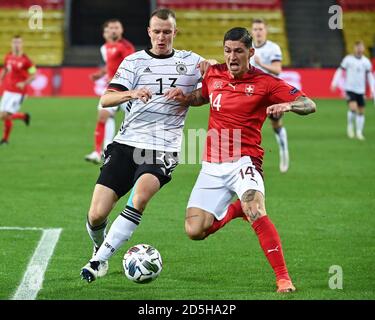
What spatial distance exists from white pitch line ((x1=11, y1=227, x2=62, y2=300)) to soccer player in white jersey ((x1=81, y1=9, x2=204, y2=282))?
0.52 meters

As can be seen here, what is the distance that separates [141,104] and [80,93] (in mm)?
26003

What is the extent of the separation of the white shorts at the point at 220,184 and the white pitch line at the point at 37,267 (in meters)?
1.52

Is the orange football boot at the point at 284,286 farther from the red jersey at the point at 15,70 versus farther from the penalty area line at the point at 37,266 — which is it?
the red jersey at the point at 15,70

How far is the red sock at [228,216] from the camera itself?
344 inches

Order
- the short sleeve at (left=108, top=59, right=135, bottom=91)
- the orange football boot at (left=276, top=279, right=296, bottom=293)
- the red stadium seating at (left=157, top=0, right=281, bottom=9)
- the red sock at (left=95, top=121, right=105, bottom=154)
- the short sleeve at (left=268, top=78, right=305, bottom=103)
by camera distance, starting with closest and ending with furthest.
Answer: the orange football boot at (left=276, top=279, right=296, bottom=293)
the short sleeve at (left=268, top=78, right=305, bottom=103)
the short sleeve at (left=108, top=59, right=135, bottom=91)
the red sock at (left=95, top=121, right=105, bottom=154)
the red stadium seating at (left=157, top=0, right=281, bottom=9)

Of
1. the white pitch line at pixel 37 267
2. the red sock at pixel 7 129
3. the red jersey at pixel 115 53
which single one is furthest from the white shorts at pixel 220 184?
the red sock at pixel 7 129

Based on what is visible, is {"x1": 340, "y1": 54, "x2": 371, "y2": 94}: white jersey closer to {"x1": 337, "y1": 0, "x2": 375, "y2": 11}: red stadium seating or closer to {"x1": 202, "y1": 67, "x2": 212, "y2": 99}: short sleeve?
{"x1": 337, "y1": 0, "x2": 375, "y2": 11}: red stadium seating

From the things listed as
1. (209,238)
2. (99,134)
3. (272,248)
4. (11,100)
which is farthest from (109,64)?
(272,248)

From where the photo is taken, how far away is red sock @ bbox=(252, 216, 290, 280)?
820cm

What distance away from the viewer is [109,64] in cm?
1812

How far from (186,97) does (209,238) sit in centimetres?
270

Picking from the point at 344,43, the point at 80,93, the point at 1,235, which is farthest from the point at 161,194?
the point at 344,43

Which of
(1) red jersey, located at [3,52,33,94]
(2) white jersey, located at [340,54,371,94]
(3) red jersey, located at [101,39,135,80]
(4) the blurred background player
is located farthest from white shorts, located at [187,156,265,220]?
(2) white jersey, located at [340,54,371,94]

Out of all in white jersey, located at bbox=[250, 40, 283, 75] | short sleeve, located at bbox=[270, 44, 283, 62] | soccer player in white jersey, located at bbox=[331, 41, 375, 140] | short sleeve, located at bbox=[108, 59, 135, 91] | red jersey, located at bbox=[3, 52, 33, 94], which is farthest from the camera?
soccer player in white jersey, located at bbox=[331, 41, 375, 140]
